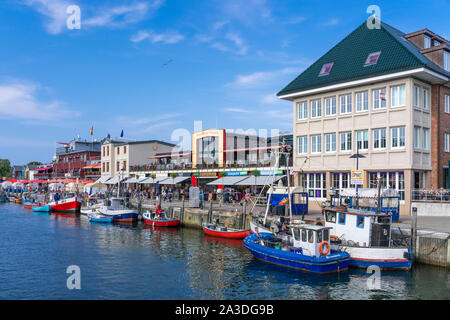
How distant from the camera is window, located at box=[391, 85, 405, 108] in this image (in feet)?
106

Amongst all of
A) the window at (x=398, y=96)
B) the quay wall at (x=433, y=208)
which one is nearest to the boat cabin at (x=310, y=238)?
the quay wall at (x=433, y=208)

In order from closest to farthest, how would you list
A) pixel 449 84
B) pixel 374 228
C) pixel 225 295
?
pixel 225 295
pixel 374 228
pixel 449 84

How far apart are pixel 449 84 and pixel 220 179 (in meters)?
25.9

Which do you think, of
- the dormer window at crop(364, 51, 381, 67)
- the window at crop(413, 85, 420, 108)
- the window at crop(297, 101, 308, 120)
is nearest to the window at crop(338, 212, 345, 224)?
the window at crop(413, 85, 420, 108)

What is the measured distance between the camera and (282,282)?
2047 cm

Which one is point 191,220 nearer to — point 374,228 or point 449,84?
point 374,228

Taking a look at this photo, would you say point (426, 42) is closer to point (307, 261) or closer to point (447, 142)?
point (447, 142)

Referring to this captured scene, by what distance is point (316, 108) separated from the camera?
125 feet

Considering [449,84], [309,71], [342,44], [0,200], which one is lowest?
[0,200]

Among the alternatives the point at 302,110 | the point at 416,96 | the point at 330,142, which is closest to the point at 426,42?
the point at 416,96

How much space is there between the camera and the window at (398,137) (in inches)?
1272

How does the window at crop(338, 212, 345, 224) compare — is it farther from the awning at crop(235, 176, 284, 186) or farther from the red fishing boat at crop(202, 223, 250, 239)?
the awning at crop(235, 176, 284, 186)

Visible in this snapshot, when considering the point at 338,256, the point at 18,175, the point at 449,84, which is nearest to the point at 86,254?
the point at 338,256

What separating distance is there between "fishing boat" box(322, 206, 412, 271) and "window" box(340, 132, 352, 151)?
12003mm
